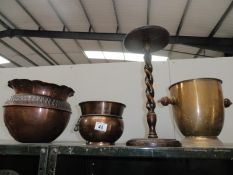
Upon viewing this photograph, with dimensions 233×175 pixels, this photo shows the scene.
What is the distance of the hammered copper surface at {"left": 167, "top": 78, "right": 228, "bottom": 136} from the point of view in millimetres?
657

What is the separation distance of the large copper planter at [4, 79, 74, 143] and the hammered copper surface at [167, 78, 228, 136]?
38 centimetres

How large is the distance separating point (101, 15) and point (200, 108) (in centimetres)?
207

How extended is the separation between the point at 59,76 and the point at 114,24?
64.6 inches

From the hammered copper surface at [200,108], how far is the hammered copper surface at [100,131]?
7.9 inches

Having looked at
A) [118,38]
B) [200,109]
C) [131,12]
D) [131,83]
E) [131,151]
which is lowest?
[131,151]

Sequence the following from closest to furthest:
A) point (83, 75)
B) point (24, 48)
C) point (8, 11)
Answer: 1. point (83, 75)
2. point (8, 11)
3. point (24, 48)

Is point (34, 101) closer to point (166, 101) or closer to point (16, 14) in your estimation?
point (166, 101)

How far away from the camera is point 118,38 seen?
274 cm

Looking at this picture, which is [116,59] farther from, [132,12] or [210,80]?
[210,80]

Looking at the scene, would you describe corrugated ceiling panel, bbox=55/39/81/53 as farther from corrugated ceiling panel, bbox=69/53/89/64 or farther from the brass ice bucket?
the brass ice bucket

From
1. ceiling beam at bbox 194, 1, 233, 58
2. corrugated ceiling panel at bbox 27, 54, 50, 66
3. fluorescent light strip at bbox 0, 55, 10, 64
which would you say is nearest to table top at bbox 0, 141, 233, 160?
ceiling beam at bbox 194, 1, 233, 58

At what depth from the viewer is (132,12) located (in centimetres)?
237

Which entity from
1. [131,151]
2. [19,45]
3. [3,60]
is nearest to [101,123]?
[131,151]

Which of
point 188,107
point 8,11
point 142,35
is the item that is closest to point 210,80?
point 188,107
